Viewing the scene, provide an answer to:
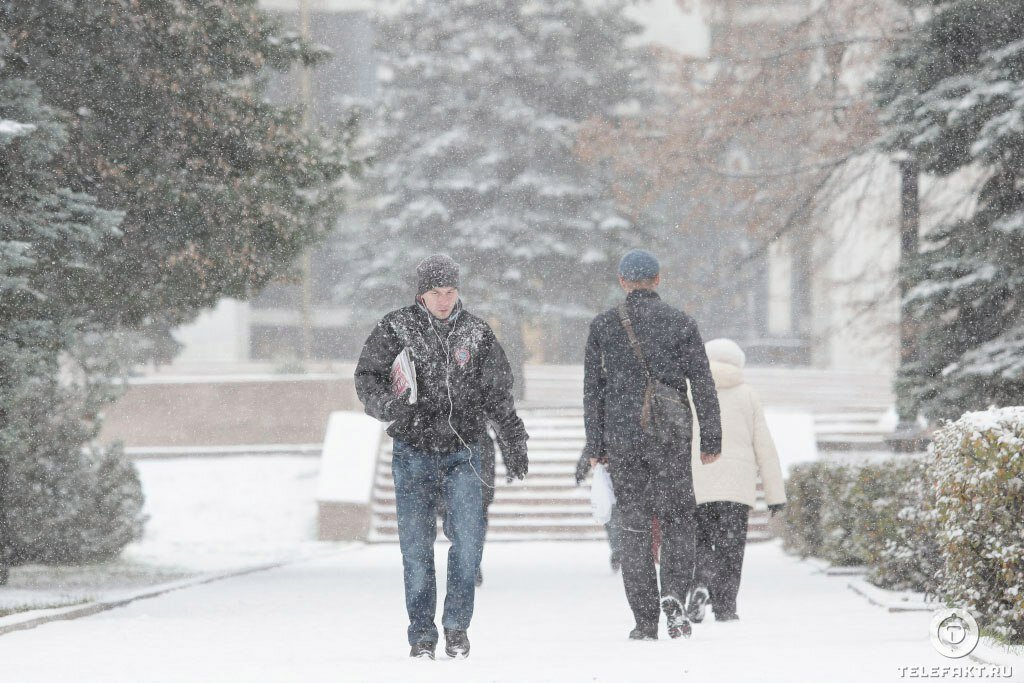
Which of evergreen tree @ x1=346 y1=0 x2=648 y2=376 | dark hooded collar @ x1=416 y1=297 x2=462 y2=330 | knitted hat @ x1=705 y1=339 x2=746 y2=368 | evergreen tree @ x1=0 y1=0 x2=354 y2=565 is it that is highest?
evergreen tree @ x1=346 y1=0 x2=648 y2=376

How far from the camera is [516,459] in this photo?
650 cm

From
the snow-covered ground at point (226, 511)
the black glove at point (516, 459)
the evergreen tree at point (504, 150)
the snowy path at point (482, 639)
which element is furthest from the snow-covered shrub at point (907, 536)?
the evergreen tree at point (504, 150)

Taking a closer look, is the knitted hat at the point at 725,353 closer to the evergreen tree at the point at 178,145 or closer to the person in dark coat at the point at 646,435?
the person in dark coat at the point at 646,435

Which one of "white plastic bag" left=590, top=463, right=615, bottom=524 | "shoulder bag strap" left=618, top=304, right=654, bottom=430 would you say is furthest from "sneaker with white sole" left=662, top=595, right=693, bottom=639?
"shoulder bag strap" left=618, top=304, right=654, bottom=430

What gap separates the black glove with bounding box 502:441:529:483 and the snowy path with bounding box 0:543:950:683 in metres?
0.81

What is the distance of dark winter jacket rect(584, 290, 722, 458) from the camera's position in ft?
23.9

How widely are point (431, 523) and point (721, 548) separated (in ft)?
8.98

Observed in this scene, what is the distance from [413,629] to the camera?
650cm

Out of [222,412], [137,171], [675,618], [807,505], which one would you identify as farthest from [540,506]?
[675,618]

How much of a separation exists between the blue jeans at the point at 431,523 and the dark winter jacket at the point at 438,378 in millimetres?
89

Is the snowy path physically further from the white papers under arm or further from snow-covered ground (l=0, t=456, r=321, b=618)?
snow-covered ground (l=0, t=456, r=321, b=618)

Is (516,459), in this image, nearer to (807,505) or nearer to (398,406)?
(398,406)

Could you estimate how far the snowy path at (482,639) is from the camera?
19.5ft

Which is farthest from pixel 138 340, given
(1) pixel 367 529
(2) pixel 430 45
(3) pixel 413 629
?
(3) pixel 413 629
